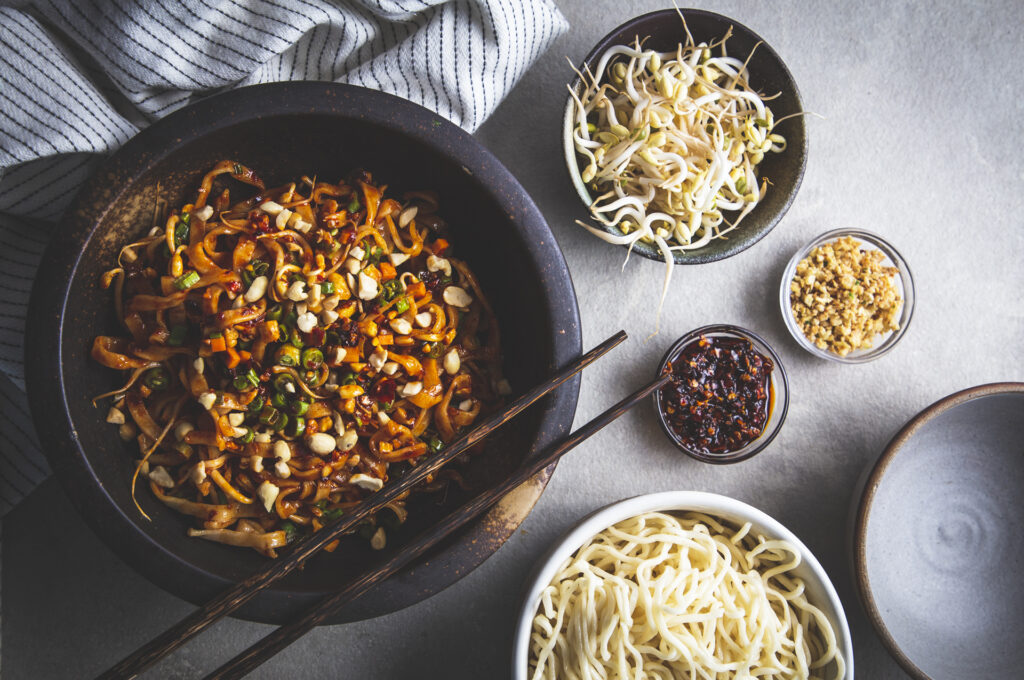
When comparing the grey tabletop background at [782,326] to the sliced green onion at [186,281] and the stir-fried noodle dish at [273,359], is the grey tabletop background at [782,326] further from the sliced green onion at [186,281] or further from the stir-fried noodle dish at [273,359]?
the sliced green onion at [186,281]

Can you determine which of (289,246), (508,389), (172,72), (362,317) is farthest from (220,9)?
(508,389)

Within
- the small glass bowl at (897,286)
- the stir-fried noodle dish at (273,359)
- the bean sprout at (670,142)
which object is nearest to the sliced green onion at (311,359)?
the stir-fried noodle dish at (273,359)

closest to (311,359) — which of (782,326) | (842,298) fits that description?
(782,326)

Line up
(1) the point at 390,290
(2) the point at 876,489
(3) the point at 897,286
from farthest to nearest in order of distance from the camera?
(3) the point at 897,286 < (2) the point at 876,489 < (1) the point at 390,290

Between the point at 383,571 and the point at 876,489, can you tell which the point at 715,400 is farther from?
the point at 383,571

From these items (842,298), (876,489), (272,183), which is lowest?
(272,183)

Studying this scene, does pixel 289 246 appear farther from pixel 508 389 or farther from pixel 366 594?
pixel 366 594
